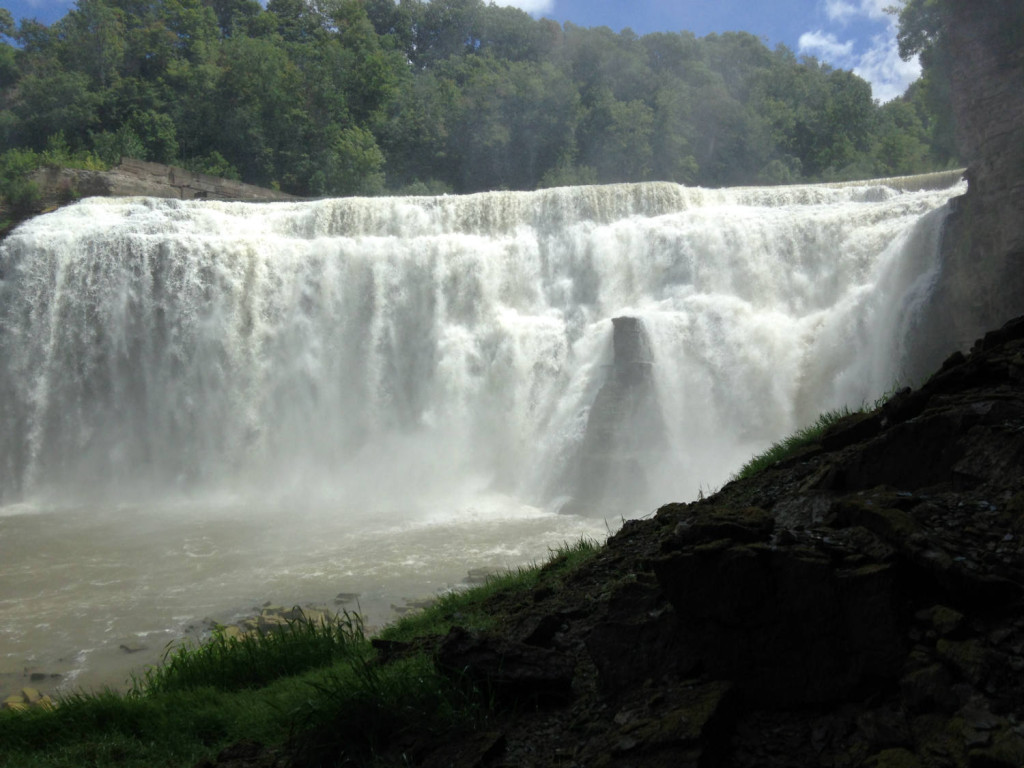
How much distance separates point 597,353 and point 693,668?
1658cm

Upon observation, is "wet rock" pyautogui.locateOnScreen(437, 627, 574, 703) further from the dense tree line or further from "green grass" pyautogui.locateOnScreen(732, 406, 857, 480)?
the dense tree line

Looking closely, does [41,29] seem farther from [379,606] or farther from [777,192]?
[379,606]

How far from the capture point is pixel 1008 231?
15.3 meters

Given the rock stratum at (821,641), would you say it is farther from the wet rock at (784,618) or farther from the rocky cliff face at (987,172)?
the rocky cliff face at (987,172)

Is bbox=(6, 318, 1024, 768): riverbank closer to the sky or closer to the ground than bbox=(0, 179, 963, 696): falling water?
closer to the ground

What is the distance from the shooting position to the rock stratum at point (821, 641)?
8.79 ft

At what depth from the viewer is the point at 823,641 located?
119 inches

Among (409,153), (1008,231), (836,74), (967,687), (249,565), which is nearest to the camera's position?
(967,687)

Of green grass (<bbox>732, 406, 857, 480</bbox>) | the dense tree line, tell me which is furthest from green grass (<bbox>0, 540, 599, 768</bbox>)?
the dense tree line

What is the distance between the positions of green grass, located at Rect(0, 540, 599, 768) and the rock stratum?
160 millimetres

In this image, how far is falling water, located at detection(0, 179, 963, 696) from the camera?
65.0 feet

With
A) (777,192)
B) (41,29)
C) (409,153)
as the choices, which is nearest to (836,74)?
(409,153)

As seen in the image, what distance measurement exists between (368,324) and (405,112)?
3073 centimetres

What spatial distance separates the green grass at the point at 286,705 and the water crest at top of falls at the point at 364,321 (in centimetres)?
1354
